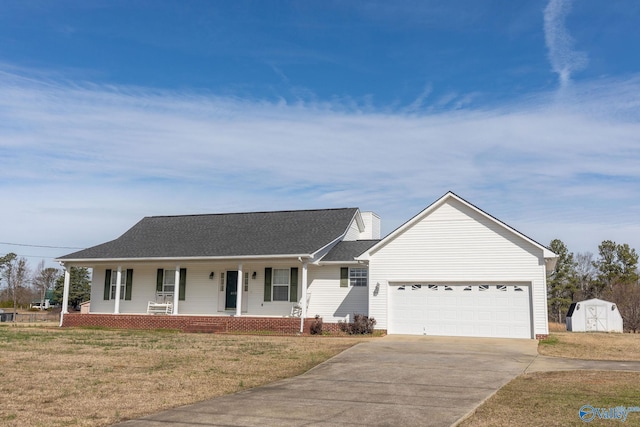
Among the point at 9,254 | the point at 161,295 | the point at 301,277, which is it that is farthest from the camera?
the point at 9,254

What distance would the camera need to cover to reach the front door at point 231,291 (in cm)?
2753

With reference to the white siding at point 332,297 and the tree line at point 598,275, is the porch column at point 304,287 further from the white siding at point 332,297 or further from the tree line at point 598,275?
the tree line at point 598,275

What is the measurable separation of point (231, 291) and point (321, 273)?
180 inches

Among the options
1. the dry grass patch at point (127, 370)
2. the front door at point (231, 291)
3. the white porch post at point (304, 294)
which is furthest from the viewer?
the front door at point (231, 291)

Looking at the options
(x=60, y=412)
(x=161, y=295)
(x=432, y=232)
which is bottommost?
(x=60, y=412)

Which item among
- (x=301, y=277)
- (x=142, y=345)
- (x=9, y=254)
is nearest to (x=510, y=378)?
(x=142, y=345)

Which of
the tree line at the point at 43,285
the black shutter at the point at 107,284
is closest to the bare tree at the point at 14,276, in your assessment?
the tree line at the point at 43,285

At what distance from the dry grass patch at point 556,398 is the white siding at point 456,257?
9.02 metres

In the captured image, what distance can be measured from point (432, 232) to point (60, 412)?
17.5 m

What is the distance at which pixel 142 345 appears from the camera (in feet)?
60.0

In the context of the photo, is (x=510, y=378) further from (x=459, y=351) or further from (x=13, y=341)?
(x=13, y=341)

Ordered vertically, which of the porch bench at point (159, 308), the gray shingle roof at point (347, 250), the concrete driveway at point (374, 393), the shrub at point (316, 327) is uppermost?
the gray shingle roof at point (347, 250)

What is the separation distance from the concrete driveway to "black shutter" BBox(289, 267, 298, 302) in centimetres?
900

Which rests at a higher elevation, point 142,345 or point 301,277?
point 301,277
